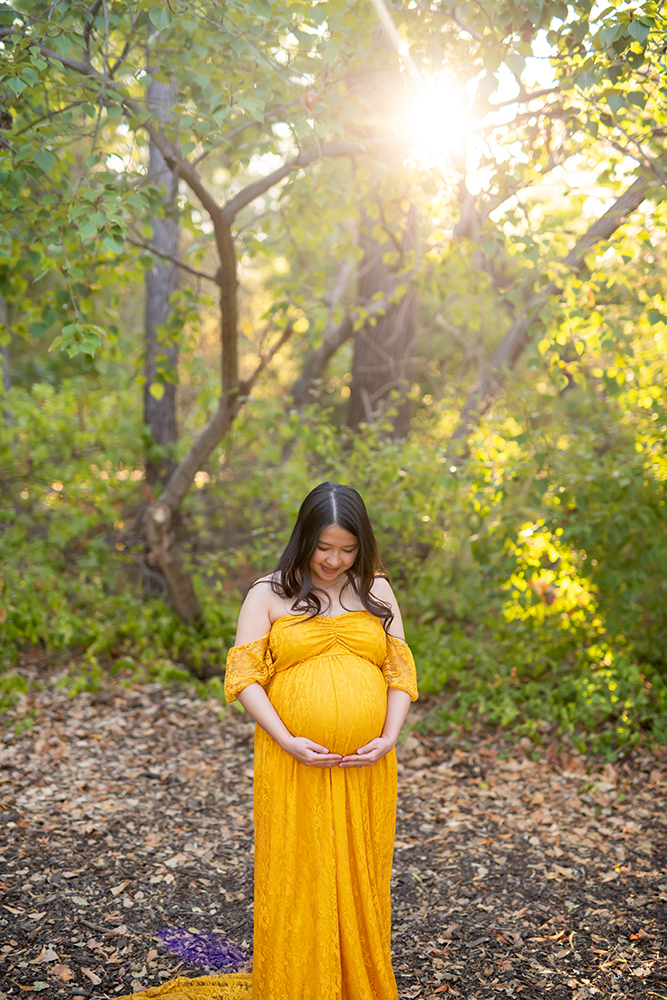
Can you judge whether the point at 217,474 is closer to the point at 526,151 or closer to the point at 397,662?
the point at 526,151

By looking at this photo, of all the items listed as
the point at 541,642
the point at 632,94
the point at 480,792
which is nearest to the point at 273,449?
the point at 541,642

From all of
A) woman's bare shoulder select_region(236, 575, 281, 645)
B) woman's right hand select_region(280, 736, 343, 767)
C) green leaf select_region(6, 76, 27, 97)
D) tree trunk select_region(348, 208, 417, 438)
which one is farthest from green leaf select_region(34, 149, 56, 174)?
tree trunk select_region(348, 208, 417, 438)

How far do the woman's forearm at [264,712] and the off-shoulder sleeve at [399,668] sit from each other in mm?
404

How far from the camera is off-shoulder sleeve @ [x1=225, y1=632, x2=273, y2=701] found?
7.24 feet

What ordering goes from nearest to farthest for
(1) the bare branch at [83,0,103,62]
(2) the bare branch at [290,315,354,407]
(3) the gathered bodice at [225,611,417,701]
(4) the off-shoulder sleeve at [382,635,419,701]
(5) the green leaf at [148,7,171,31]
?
(3) the gathered bodice at [225,611,417,701] < (4) the off-shoulder sleeve at [382,635,419,701] < (5) the green leaf at [148,7,171,31] < (1) the bare branch at [83,0,103,62] < (2) the bare branch at [290,315,354,407]

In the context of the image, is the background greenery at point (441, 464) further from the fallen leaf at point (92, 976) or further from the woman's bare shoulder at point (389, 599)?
the fallen leaf at point (92, 976)

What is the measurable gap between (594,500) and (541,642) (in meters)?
1.23

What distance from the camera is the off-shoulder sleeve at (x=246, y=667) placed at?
2.21m

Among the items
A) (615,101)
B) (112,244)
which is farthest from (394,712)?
(615,101)

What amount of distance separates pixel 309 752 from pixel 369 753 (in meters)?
0.20

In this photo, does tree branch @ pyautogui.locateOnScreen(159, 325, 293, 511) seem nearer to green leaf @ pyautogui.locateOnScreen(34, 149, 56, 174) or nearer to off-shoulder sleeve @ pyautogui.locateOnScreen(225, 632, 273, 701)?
green leaf @ pyautogui.locateOnScreen(34, 149, 56, 174)

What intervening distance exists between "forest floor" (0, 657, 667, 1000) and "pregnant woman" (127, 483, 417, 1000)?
2.37 feet

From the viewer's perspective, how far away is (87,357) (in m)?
3.51

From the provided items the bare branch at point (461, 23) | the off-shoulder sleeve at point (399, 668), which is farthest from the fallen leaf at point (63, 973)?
the bare branch at point (461, 23)
